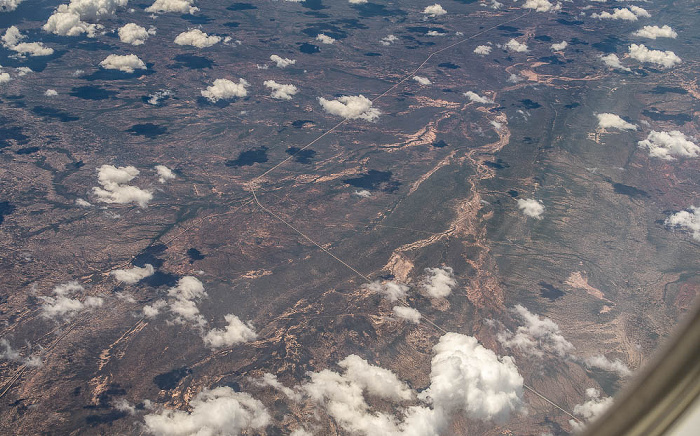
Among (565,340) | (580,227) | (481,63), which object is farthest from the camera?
(481,63)

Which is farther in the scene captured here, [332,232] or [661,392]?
[332,232]

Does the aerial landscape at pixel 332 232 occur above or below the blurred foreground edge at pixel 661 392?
below

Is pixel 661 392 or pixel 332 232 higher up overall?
pixel 661 392

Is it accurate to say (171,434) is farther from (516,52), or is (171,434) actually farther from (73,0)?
(73,0)

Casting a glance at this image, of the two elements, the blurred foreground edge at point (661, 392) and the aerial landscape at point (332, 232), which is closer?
the blurred foreground edge at point (661, 392)

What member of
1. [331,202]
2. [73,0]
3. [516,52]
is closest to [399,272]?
[331,202]
